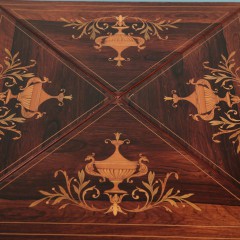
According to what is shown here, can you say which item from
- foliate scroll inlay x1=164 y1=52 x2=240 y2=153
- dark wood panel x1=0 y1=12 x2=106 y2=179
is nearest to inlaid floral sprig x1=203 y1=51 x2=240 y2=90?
foliate scroll inlay x1=164 y1=52 x2=240 y2=153

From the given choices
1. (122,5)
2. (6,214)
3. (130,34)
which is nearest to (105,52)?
(130,34)

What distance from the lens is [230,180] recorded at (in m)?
1.18

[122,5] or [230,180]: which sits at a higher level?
[122,5]

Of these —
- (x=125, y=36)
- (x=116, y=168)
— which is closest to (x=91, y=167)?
(x=116, y=168)

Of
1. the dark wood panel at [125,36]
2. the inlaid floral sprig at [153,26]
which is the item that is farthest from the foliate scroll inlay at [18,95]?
the inlaid floral sprig at [153,26]

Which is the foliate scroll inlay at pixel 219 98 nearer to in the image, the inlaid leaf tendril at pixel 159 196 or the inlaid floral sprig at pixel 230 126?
the inlaid floral sprig at pixel 230 126

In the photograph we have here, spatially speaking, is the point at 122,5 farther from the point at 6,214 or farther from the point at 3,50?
the point at 6,214

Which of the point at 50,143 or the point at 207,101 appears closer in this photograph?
the point at 50,143

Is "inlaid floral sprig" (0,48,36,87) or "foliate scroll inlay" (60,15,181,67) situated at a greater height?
"foliate scroll inlay" (60,15,181,67)

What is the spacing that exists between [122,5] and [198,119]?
61 cm

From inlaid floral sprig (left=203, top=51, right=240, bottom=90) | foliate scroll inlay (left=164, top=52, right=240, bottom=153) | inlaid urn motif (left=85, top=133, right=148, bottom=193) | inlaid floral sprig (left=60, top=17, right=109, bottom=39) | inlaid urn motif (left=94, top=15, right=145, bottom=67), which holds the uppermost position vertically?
inlaid floral sprig (left=60, top=17, right=109, bottom=39)

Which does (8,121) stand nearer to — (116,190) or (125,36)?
(116,190)

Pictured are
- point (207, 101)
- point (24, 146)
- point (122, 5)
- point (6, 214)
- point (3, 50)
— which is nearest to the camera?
point (6, 214)

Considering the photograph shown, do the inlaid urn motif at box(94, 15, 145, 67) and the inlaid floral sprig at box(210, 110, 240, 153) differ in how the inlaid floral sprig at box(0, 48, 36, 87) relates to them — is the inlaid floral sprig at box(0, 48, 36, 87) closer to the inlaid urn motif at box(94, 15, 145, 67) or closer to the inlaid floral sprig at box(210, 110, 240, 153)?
the inlaid urn motif at box(94, 15, 145, 67)
